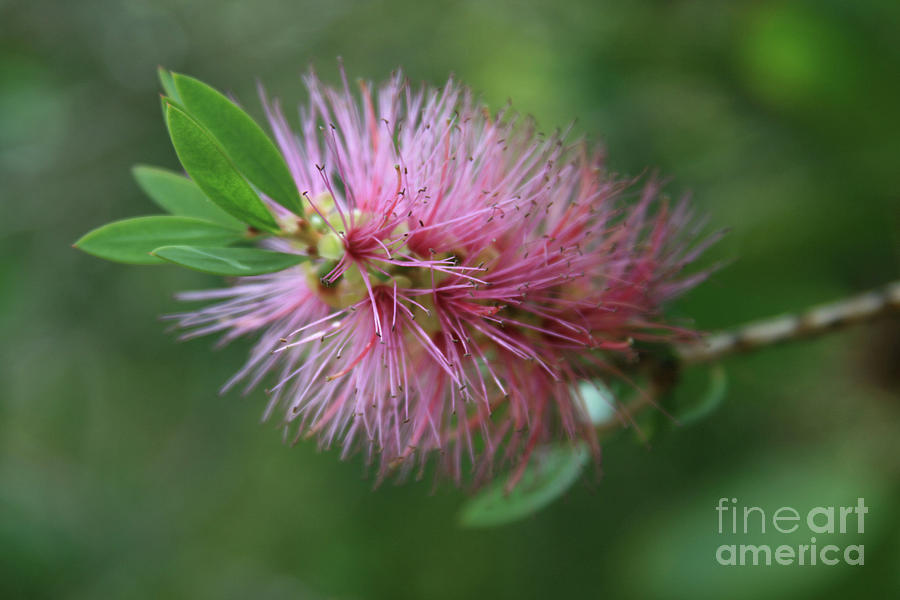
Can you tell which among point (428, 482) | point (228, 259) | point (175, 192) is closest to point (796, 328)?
point (228, 259)

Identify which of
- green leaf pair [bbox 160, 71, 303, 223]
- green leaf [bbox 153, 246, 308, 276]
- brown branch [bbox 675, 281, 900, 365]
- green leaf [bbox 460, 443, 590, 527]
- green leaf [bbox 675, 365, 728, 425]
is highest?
green leaf pair [bbox 160, 71, 303, 223]

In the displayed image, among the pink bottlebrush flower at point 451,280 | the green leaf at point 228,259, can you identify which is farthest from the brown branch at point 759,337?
the green leaf at point 228,259

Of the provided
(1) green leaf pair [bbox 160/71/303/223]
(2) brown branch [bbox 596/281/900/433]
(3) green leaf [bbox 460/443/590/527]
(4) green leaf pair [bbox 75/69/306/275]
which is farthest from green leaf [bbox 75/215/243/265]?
(2) brown branch [bbox 596/281/900/433]

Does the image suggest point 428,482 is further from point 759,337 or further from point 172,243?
point 172,243

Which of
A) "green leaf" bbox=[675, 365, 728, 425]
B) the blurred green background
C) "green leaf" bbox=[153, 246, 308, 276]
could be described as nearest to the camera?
"green leaf" bbox=[153, 246, 308, 276]

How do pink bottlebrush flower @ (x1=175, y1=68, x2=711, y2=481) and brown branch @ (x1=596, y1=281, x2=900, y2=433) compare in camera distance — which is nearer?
pink bottlebrush flower @ (x1=175, y1=68, x2=711, y2=481)

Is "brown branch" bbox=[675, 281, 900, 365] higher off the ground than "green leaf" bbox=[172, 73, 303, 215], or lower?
lower

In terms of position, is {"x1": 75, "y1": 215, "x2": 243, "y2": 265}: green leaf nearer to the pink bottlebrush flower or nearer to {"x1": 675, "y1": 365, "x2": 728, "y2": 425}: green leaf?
the pink bottlebrush flower
